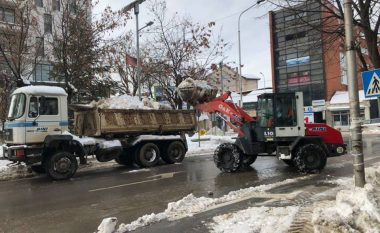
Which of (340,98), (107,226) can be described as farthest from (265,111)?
(340,98)

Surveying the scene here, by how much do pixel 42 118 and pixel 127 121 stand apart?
337cm

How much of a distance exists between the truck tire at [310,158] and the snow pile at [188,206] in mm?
2973

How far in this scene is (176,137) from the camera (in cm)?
1734

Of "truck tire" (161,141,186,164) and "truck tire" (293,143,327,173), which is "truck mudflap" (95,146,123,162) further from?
"truck tire" (293,143,327,173)

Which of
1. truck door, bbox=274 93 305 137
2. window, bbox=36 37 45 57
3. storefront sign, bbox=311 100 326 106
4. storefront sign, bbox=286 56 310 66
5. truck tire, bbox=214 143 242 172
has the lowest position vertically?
truck tire, bbox=214 143 242 172

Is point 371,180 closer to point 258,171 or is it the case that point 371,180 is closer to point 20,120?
point 258,171

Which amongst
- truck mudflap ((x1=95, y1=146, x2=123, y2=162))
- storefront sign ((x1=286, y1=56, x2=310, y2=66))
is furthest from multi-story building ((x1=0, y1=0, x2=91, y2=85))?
storefront sign ((x1=286, y1=56, x2=310, y2=66))

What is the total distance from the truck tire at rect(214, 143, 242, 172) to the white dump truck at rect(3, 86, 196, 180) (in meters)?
3.61

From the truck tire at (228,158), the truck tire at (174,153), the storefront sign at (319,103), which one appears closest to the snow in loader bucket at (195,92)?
the truck tire at (228,158)

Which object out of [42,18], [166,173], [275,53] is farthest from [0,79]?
[275,53]

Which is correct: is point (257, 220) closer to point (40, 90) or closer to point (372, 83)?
point (372, 83)

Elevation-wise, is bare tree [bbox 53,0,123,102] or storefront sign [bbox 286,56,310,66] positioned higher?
storefront sign [bbox 286,56,310,66]

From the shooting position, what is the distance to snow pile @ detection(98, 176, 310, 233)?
278 inches

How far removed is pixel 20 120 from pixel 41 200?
4245 millimetres
